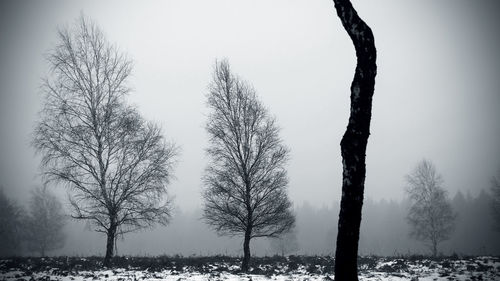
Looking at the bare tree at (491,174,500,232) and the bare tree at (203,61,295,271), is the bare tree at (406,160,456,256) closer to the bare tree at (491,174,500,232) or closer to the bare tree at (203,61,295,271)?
the bare tree at (491,174,500,232)

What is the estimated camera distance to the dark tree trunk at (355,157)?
4.20m

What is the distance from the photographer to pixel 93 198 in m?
13.4

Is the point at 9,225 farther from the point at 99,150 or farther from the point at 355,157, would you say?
the point at 355,157

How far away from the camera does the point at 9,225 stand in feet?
128

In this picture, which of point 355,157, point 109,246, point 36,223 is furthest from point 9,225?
point 355,157

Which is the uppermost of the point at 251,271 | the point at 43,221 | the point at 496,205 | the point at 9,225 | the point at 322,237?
the point at 496,205

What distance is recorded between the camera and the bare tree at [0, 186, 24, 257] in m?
37.7

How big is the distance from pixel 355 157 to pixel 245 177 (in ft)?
33.0

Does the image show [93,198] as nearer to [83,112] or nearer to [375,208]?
[83,112]

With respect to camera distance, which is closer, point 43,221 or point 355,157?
point 355,157

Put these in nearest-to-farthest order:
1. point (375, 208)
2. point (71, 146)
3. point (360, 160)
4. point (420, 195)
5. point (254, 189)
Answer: point (360, 160), point (71, 146), point (254, 189), point (420, 195), point (375, 208)

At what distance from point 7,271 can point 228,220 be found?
9.67 metres

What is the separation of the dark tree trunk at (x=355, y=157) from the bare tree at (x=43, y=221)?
157 feet

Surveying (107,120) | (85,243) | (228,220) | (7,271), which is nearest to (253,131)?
(228,220)
